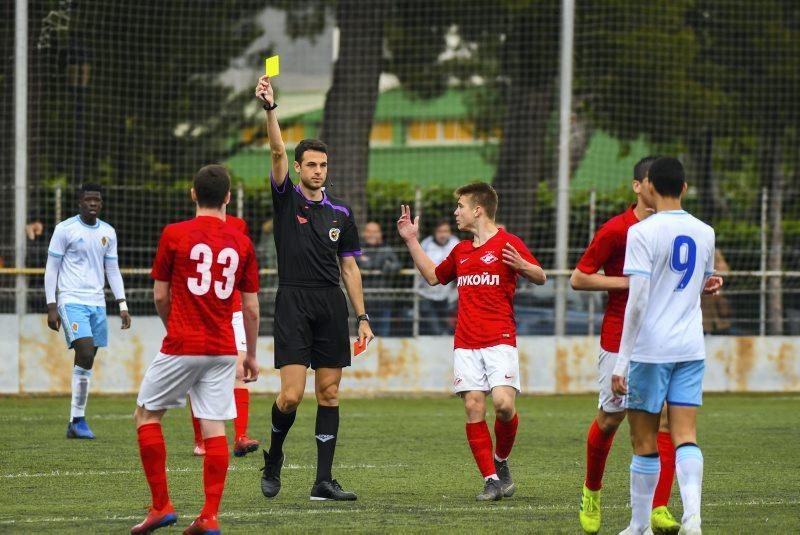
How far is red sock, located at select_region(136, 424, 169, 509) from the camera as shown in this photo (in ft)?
24.3

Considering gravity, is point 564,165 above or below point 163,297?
above

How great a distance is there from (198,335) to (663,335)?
89.3 inches

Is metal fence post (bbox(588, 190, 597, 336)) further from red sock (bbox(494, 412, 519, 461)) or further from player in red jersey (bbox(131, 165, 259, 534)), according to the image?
player in red jersey (bbox(131, 165, 259, 534))

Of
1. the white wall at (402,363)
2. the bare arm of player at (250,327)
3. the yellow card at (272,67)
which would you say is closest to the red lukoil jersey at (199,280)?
the bare arm of player at (250,327)

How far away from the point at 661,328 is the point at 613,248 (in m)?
1.01

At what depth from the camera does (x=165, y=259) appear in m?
7.42

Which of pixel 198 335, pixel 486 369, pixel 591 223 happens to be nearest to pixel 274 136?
pixel 198 335

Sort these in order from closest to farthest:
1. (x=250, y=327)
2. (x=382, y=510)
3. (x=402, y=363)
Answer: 1. (x=250, y=327)
2. (x=382, y=510)
3. (x=402, y=363)

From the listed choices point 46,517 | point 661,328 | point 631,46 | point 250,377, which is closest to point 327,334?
point 250,377

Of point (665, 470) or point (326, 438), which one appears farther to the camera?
point (326, 438)


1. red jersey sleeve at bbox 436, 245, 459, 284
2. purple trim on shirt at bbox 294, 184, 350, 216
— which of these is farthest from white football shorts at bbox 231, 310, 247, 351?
red jersey sleeve at bbox 436, 245, 459, 284

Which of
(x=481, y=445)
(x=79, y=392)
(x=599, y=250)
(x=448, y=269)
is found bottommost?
(x=79, y=392)

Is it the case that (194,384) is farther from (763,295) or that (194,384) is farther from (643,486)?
(763,295)

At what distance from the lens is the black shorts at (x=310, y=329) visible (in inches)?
360
